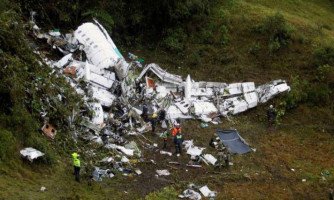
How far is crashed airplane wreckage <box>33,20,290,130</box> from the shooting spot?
19.9 metres

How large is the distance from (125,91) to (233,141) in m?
4.90

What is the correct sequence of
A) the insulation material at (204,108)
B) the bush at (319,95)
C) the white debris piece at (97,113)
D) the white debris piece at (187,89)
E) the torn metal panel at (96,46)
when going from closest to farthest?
the white debris piece at (97,113)
the insulation material at (204,108)
the torn metal panel at (96,46)
the white debris piece at (187,89)
the bush at (319,95)

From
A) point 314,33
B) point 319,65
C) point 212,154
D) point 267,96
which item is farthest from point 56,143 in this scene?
point 314,33

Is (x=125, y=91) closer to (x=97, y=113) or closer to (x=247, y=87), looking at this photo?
(x=97, y=113)

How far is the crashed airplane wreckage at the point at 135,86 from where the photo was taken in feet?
65.3

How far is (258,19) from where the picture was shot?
1030 inches

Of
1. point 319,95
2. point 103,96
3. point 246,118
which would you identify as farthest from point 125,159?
point 319,95

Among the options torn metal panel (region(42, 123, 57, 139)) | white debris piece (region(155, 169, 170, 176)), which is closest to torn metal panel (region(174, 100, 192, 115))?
white debris piece (region(155, 169, 170, 176))

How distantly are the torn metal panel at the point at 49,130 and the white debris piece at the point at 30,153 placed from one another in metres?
1.54

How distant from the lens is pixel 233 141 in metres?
19.2

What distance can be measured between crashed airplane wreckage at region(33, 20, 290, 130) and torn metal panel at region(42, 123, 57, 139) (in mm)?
3014

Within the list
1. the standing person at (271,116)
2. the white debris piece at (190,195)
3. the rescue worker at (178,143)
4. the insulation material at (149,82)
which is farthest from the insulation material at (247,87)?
the white debris piece at (190,195)

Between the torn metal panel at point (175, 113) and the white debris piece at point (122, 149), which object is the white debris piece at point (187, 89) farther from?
the white debris piece at point (122, 149)

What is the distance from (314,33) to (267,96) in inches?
227
